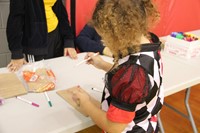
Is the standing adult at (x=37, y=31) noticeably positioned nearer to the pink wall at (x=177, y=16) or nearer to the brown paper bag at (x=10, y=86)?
the brown paper bag at (x=10, y=86)

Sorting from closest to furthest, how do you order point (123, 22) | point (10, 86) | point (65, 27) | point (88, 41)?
point (123, 22), point (10, 86), point (65, 27), point (88, 41)

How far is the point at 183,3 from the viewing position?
10.5 ft

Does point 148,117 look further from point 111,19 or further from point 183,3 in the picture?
point 183,3

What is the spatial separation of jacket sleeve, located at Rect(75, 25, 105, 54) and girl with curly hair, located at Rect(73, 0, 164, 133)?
1.31 m

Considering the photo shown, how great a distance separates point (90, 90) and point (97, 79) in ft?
0.43

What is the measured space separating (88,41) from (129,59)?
1.44 m

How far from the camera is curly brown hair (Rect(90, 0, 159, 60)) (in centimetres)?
74

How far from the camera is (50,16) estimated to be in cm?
164

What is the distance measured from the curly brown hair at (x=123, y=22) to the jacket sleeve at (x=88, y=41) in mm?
1321

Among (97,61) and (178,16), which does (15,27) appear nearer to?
(97,61)

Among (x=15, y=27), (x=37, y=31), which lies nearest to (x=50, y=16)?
(x=37, y=31)

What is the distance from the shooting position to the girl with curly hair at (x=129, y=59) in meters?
0.75

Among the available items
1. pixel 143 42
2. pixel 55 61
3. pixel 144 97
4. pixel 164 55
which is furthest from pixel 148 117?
pixel 164 55

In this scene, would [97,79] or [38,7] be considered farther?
[38,7]
